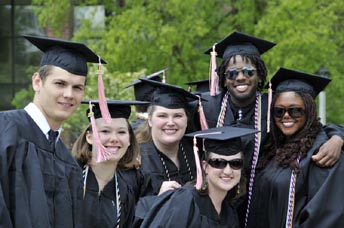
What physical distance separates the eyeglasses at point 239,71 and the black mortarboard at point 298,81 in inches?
8.9

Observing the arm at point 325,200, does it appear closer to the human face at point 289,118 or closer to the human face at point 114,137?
the human face at point 289,118

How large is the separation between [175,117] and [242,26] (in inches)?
318

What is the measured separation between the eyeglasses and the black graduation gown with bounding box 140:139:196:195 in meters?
0.80

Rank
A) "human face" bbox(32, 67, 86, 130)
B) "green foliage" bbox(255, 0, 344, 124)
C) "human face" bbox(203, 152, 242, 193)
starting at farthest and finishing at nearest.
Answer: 1. "green foliage" bbox(255, 0, 344, 124)
2. "human face" bbox(203, 152, 242, 193)
3. "human face" bbox(32, 67, 86, 130)

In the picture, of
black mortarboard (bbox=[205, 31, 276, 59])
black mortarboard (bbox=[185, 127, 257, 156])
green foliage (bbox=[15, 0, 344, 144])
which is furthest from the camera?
green foliage (bbox=[15, 0, 344, 144])

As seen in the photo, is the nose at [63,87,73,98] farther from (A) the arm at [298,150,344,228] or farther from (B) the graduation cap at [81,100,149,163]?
(A) the arm at [298,150,344,228]

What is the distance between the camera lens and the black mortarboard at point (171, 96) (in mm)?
6418

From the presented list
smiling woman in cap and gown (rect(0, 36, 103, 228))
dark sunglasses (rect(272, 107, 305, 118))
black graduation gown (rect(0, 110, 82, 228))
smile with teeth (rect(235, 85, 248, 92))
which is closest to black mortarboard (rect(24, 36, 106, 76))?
smiling woman in cap and gown (rect(0, 36, 103, 228))

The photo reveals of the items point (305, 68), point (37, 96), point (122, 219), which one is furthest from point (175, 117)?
point (305, 68)

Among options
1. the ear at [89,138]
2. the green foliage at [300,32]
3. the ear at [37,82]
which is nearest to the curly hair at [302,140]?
the ear at [89,138]

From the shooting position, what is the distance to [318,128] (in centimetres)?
612

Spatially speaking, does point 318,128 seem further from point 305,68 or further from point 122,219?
point 305,68

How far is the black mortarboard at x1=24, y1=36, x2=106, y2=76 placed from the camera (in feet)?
17.0

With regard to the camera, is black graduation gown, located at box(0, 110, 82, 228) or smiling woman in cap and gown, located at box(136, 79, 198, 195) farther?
smiling woman in cap and gown, located at box(136, 79, 198, 195)
